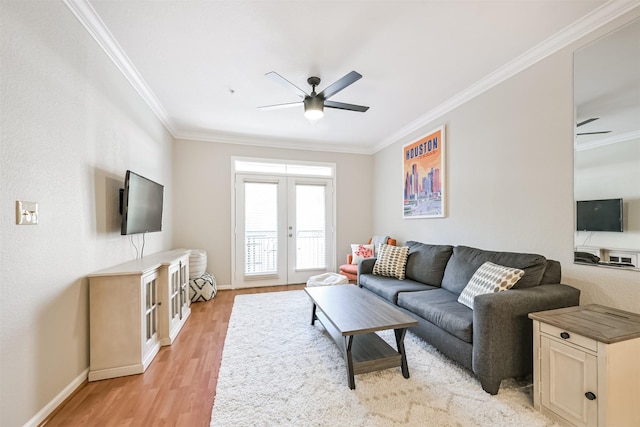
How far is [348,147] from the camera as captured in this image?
5.19m

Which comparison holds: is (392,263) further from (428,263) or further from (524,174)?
(524,174)

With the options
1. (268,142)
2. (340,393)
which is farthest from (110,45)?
(340,393)

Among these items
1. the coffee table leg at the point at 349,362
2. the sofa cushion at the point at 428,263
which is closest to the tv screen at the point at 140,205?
the coffee table leg at the point at 349,362

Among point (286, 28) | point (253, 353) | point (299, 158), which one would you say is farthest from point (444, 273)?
point (299, 158)

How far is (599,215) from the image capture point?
1.91 meters

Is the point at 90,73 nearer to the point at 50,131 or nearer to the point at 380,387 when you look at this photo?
the point at 50,131

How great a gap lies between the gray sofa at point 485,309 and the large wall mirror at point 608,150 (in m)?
0.35

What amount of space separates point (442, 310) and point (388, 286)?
87cm

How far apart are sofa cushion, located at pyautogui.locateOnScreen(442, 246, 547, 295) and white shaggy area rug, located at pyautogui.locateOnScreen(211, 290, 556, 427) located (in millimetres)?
704

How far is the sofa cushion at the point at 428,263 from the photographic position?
118 inches

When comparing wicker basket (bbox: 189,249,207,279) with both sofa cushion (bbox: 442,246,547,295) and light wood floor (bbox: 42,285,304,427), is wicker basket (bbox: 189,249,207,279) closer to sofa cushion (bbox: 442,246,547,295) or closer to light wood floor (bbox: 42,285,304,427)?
light wood floor (bbox: 42,285,304,427)

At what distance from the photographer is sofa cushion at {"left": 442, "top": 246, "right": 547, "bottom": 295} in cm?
208

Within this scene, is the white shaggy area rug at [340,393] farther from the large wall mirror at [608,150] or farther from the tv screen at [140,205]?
the tv screen at [140,205]

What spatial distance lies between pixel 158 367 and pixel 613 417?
294 cm
